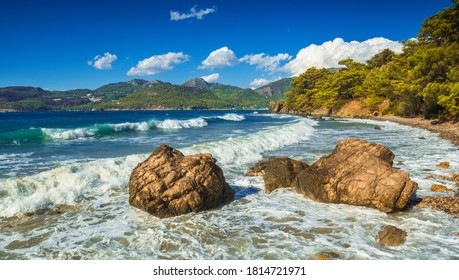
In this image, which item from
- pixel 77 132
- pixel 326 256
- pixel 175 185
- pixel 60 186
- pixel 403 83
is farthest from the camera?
pixel 403 83

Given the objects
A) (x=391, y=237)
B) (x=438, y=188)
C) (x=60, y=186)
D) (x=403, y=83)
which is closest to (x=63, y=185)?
(x=60, y=186)

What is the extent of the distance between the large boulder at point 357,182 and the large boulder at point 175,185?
3.13m

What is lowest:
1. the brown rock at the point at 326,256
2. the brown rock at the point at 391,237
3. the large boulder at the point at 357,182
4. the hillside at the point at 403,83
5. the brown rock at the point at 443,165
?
the brown rock at the point at 326,256

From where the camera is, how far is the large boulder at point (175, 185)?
9.03m

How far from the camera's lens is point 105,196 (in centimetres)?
1132

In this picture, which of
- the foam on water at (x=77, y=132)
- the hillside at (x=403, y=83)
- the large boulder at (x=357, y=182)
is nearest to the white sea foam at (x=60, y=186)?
the large boulder at (x=357, y=182)

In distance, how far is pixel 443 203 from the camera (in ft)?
30.6

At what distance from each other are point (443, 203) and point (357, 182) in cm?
266

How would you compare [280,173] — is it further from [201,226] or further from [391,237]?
[391,237]

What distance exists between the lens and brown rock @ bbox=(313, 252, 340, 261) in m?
6.35

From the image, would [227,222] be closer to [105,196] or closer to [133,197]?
[133,197]

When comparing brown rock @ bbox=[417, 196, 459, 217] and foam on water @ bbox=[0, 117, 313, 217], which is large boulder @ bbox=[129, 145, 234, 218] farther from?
brown rock @ bbox=[417, 196, 459, 217]

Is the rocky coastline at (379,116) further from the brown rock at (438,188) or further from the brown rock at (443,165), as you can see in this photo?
the brown rock at (438,188)
